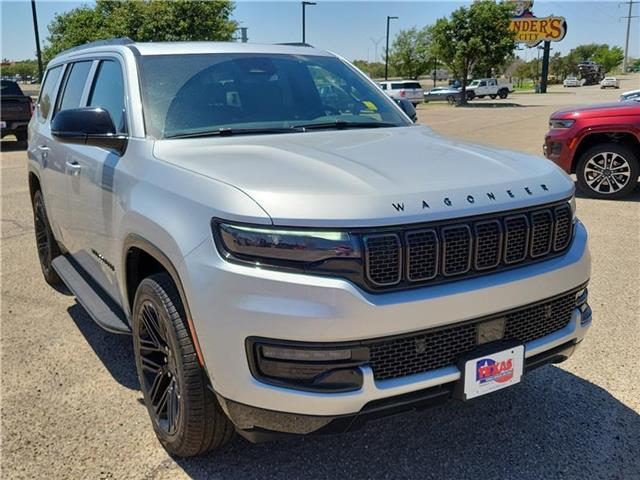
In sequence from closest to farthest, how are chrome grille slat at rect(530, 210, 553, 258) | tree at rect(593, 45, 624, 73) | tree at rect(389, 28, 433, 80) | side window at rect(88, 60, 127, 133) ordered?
chrome grille slat at rect(530, 210, 553, 258), side window at rect(88, 60, 127, 133), tree at rect(389, 28, 433, 80), tree at rect(593, 45, 624, 73)

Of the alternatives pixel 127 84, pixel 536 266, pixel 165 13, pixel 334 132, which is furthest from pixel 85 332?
pixel 165 13

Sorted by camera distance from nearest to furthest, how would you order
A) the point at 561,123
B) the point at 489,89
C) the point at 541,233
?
the point at 541,233 < the point at 561,123 < the point at 489,89

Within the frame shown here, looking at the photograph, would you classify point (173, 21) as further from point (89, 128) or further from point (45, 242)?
point (89, 128)

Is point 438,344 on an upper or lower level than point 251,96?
lower

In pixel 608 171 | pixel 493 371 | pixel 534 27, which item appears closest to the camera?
pixel 493 371

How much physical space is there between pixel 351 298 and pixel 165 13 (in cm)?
3496

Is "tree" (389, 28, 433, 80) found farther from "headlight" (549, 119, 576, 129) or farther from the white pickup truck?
"headlight" (549, 119, 576, 129)

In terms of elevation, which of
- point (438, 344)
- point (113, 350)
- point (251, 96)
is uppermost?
point (251, 96)

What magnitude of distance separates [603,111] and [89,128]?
7525 millimetres

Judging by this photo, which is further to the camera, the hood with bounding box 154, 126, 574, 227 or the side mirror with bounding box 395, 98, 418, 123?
the side mirror with bounding box 395, 98, 418, 123

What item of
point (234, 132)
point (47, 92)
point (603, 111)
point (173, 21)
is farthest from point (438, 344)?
point (173, 21)

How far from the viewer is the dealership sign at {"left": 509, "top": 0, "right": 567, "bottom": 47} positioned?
202 ft

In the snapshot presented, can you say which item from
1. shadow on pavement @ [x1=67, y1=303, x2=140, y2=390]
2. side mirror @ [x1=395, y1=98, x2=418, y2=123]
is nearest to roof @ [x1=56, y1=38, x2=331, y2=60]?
side mirror @ [x1=395, y1=98, x2=418, y2=123]

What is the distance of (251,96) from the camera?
11.7 ft
